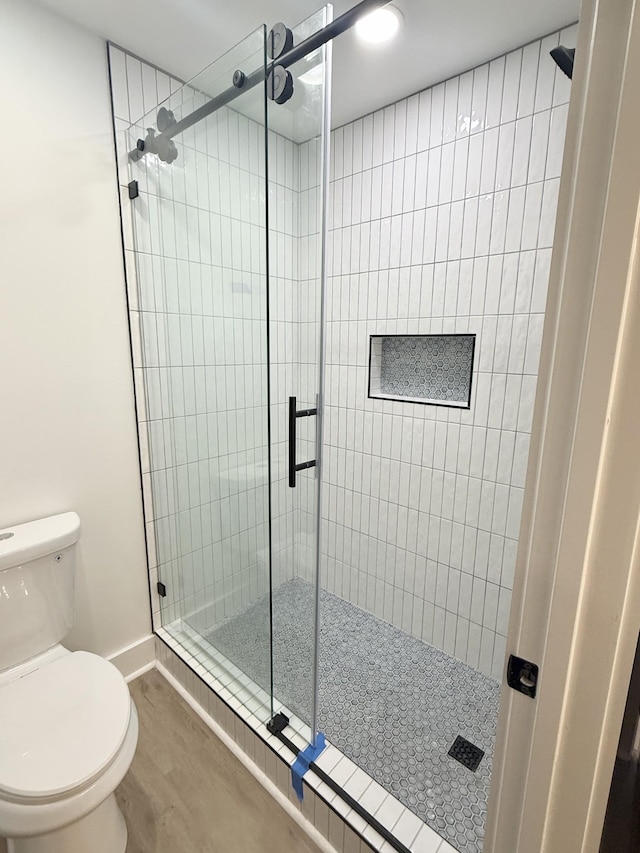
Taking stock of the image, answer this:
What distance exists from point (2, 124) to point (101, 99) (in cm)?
36

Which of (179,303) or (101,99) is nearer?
(101,99)

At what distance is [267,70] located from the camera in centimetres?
107

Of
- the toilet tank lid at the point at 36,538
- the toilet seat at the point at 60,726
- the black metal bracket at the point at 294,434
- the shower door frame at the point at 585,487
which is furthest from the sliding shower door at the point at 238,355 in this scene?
the shower door frame at the point at 585,487

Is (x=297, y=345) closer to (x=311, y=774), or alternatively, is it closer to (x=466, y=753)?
(x=311, y=774)

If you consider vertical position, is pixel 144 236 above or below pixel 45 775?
above

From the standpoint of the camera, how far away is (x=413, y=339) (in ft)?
6.30

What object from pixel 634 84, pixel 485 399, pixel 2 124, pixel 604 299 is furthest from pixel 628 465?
pixel 2 124

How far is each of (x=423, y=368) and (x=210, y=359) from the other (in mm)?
987

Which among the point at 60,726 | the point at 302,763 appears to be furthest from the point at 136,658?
the point at 302,763

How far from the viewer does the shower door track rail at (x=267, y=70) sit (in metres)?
0.90

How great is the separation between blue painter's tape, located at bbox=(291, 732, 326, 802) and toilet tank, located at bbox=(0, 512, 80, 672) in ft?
2.95

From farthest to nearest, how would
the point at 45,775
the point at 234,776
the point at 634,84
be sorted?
the point at 234,776 < the point at 45,775 < the point at 634,84

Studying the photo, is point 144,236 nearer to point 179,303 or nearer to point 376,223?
point 179,303

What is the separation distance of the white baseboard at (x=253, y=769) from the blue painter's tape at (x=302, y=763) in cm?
8
